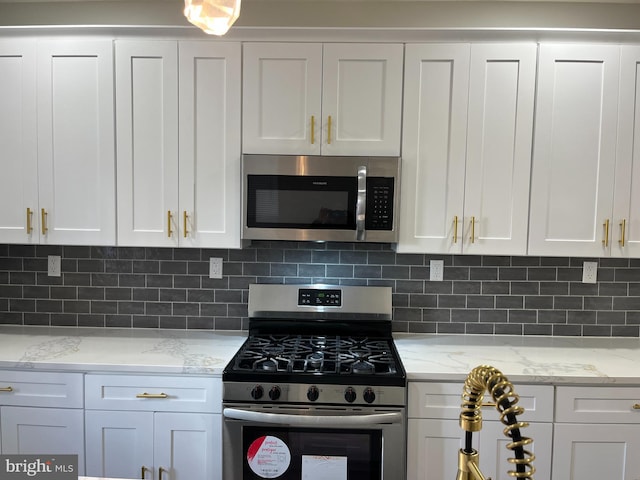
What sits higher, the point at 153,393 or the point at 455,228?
→ the point at 455,228

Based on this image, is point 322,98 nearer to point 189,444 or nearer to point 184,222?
point 184,222

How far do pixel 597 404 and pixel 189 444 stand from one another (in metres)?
1.77

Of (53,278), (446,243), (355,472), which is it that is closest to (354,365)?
(355,472)

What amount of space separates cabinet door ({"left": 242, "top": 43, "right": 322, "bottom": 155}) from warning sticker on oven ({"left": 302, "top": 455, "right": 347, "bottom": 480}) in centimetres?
137

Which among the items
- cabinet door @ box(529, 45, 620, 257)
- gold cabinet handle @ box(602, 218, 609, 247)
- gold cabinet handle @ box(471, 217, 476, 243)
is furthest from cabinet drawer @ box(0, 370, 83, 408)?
gold cabinet handle @ box(602, 218, 609, 247)

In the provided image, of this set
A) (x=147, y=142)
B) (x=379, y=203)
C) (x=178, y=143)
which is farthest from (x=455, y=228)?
(x=147, y=142)

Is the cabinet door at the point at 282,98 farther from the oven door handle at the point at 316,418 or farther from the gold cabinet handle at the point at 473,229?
the oven door handle at the point at 316,418

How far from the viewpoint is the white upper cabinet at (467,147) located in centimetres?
215

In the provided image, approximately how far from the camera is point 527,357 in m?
2.17

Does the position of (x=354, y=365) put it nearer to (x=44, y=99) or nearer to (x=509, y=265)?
(x=509, y=265)

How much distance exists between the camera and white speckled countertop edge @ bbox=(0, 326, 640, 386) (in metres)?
1.97

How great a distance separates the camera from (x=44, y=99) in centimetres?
223

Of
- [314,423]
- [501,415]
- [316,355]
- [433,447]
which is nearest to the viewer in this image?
[501,415]

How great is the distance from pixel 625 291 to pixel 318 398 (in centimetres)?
186
